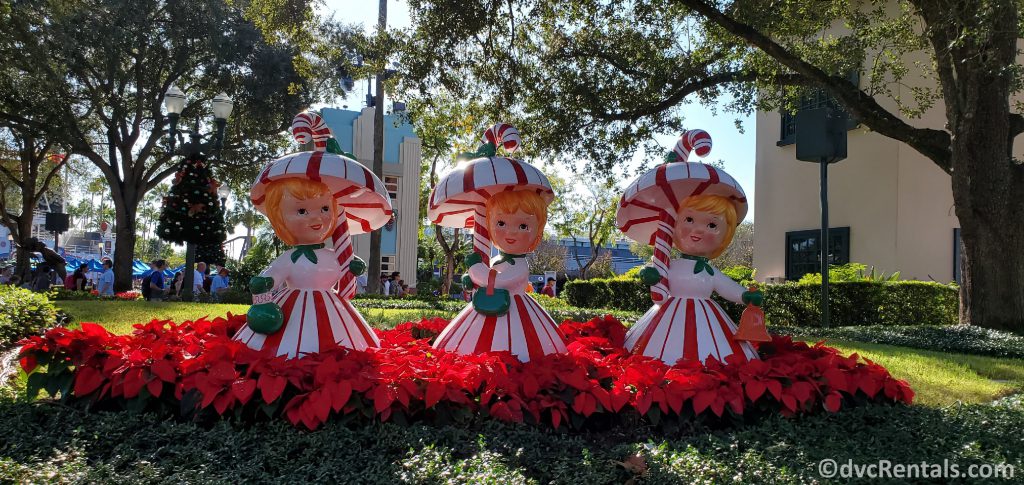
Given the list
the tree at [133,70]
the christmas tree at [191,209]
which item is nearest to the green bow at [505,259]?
the christmas tree at [191,209]

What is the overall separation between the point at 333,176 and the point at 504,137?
1.31 metres

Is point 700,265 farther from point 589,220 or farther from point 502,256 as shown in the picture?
point 589,220

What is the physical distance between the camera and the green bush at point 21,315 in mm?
6207

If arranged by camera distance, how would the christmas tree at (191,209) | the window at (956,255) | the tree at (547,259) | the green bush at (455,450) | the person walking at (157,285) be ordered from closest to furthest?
1. the green bush at (455,450)
2. the christmas tree at (191,209)
3. the window at (956,255)
4. the person walking at (157,285)
5. the tree at (547,259)

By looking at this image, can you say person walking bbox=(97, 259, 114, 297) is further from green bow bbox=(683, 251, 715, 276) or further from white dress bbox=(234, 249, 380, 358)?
green bow bbox=(683, 251, 715, 276)

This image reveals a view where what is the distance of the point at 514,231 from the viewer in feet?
14.4

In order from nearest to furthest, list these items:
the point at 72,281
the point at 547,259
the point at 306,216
Result: the point at 306,216 < the point at 72,281 < the point at 547,259

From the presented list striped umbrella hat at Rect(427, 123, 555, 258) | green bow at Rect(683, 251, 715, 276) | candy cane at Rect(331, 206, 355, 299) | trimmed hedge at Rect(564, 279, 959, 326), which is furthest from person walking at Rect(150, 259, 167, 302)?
green bow at Rect(683, 251, 715, 276)

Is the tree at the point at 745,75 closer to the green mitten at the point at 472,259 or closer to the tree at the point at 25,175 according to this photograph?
the green mitten at the point at 472,259

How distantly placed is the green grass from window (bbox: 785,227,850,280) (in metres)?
7.93

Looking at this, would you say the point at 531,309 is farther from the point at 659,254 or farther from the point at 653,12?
the point at 653,12

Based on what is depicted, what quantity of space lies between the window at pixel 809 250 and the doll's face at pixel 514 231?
41.9 ft

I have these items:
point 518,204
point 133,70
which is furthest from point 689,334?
point 133,70

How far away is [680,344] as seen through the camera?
436 cm
